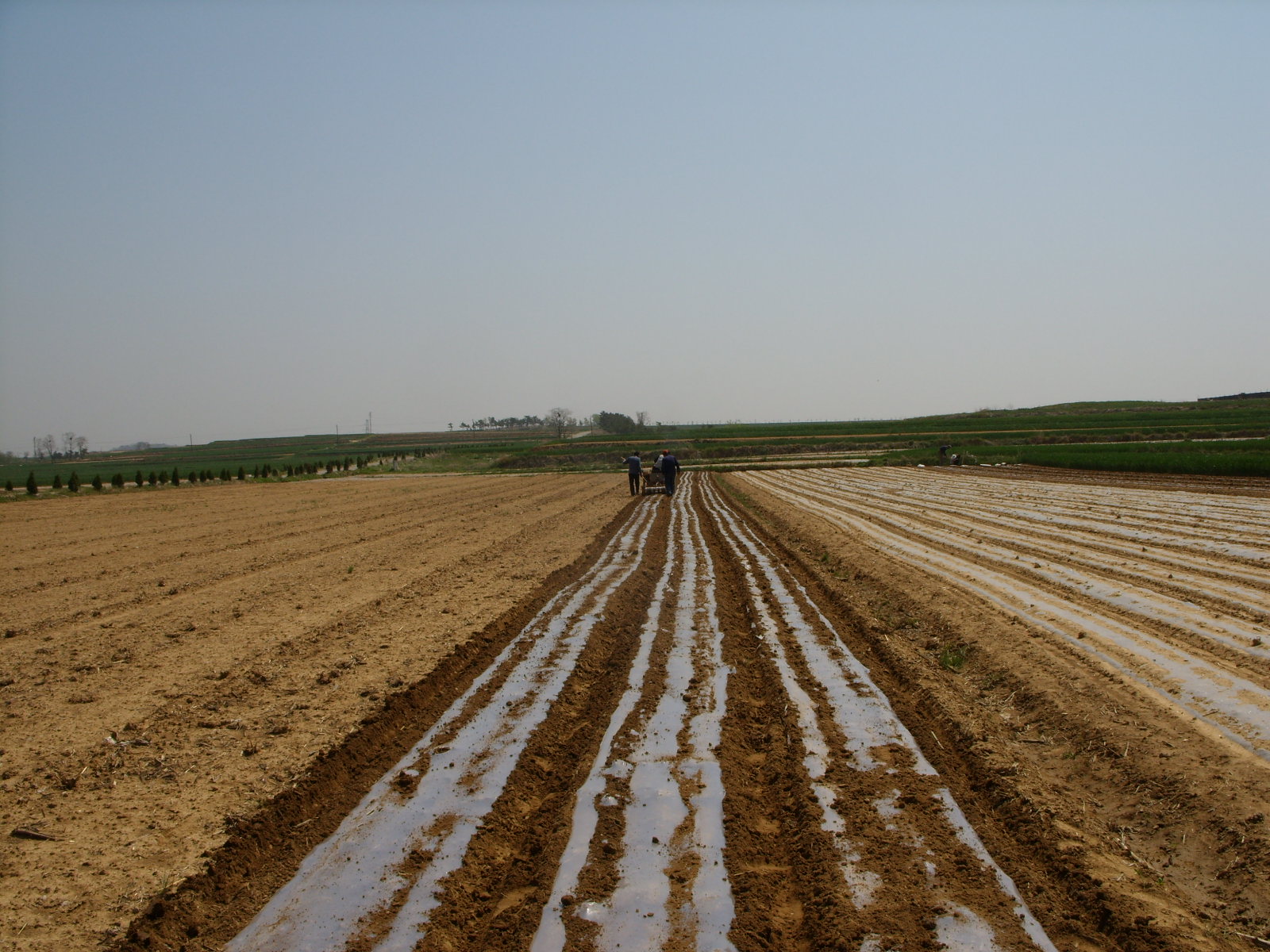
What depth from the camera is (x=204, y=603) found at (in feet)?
38.0

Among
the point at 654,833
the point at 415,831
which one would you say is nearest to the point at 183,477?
the point at 415,831

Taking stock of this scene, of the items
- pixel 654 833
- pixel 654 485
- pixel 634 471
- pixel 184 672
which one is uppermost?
pixel 634 471

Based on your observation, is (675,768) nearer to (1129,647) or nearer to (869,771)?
(869,771)

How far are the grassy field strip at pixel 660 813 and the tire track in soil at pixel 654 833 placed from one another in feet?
0.05

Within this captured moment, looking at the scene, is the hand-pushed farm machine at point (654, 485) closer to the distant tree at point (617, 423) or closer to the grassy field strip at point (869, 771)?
the grassy field strip at point (869, 771)

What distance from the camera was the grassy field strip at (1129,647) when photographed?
5.77 meters

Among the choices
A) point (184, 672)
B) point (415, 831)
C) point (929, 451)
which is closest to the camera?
point (415, 831)

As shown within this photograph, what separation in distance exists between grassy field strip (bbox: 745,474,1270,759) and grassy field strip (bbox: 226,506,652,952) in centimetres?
495

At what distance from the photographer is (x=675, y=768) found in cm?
574

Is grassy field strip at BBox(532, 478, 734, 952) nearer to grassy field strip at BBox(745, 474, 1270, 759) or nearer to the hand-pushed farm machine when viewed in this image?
grassy field strip at BBox(745, 474, 1270, 759)

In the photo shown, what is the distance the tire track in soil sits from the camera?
153 inches

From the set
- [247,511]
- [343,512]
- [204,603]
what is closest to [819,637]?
[204,603]

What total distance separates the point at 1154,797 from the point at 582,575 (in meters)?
10.0

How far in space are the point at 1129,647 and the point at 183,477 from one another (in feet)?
183
